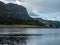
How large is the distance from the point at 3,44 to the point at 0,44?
630mm

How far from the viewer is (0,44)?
4197cm

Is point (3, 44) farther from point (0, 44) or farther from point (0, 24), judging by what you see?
point (0, 24)

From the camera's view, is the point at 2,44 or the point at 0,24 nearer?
the point at 2,44

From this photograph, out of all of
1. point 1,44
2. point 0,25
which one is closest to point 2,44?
point 1,44

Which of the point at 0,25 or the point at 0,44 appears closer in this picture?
the point at 0,44

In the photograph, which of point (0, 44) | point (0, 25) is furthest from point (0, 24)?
point (0, 44)

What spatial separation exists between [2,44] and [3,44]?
0.71 feet

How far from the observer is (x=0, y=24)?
655ft

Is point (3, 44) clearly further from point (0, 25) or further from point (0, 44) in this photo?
point (0, 25)

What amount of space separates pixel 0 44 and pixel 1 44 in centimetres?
26

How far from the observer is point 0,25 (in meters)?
200

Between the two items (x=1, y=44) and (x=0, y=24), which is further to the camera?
(x=0, y=24)

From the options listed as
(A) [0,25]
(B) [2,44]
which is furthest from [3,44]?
(A) [0,25]

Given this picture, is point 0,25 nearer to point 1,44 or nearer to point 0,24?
point 0,24
